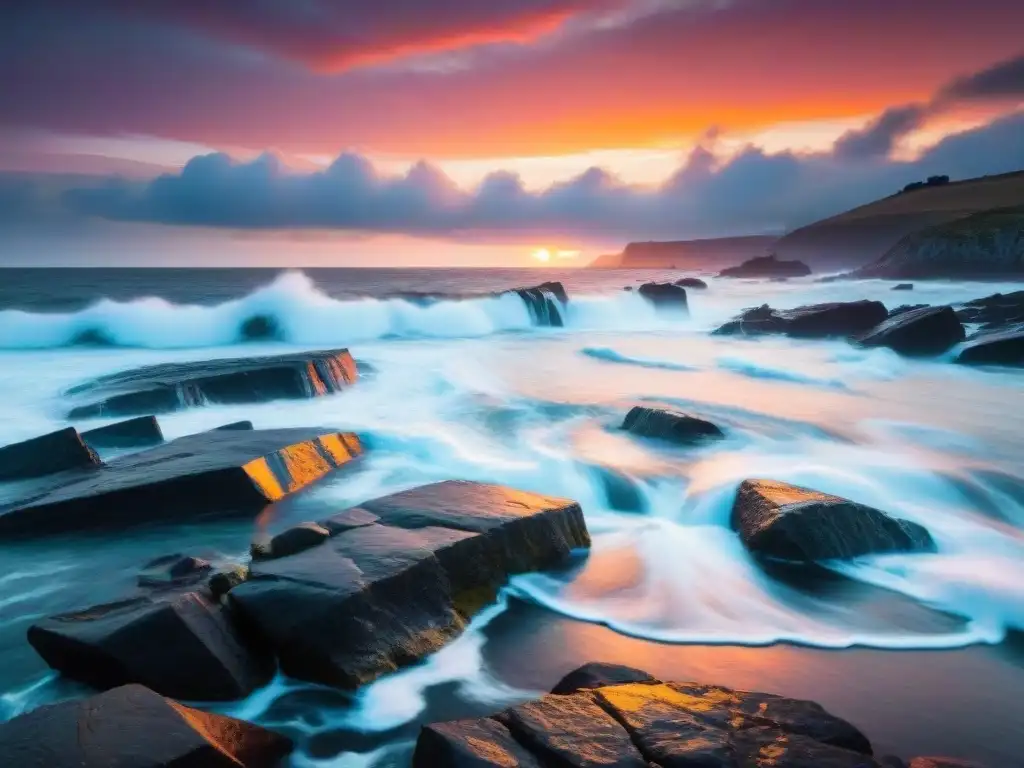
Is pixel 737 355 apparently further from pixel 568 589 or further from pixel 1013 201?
pixel 1013 201

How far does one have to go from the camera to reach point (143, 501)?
593 cm

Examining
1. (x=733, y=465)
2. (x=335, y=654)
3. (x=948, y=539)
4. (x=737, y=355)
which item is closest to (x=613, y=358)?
(x=737, y=355)

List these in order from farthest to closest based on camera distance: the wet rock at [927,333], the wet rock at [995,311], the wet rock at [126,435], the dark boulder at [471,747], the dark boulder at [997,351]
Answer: the wet rock at [995,311] < the wet rock at [927,333] < the dark boulder at [997,351] < the wet rock at [126,435] < the dark boulder at [471,747]

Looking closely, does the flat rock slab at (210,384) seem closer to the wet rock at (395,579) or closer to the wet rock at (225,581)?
the wet rock at (395,579)

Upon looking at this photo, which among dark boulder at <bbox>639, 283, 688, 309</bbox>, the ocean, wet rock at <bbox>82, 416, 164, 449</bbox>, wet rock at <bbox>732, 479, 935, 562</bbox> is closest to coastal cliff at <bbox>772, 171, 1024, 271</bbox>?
dark boulder at <bbox>639, 283, 688, 309</bbox>

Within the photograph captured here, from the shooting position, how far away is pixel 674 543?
5988 mm

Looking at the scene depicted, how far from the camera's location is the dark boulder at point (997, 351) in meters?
14.7

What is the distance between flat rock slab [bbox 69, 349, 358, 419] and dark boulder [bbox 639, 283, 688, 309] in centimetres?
2190

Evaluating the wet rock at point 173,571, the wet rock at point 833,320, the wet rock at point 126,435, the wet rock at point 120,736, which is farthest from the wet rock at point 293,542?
the wet rock at point 833,320

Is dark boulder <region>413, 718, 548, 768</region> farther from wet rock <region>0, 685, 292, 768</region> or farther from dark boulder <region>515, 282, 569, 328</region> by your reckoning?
dark boulder <region>515, 282, 569, 328</region>

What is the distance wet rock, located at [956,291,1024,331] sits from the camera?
1988cm

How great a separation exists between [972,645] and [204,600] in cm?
475

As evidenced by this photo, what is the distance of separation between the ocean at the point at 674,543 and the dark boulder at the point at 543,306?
10366mm

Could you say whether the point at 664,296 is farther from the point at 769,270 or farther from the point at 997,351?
the point at 769,270
